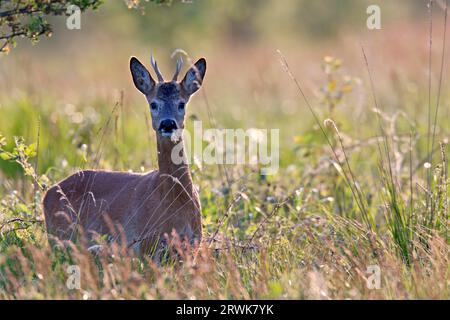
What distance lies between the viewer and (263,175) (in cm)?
836

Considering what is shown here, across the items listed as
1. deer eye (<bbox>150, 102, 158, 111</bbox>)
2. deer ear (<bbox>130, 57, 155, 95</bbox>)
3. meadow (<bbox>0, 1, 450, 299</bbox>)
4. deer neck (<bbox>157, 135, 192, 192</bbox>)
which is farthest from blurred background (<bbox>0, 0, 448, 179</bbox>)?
deer neck (<bbox>157, 135, 192, 192</bbox>)

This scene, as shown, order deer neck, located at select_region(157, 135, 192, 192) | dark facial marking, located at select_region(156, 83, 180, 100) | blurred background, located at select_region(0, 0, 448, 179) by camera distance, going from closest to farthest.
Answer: deer neck, located at select_region(157, 135, 192, 192) → dark facial marking, located at select_region(156, 83, 180, 100) → blurred background, located at select_region(0, 0, 448, 179)

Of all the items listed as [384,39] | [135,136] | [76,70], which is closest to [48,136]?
[135,136]

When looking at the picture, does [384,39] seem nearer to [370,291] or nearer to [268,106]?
[268,106]

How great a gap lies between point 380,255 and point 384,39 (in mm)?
12111

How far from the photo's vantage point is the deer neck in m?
6.68

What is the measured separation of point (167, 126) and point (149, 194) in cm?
56

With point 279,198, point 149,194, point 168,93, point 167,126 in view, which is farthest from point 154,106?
point 279,198

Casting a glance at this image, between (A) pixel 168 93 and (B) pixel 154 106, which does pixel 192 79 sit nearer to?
(A) pixel 168 93

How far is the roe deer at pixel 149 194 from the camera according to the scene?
6.53m

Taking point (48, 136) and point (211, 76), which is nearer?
point (48, 136)

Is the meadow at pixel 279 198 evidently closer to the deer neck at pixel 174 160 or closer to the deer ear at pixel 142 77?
the deer ear at pixel 142 77

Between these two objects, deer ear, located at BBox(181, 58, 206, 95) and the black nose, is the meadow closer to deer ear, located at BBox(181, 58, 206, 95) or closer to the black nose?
deer ear, located at BBox(181, 58, 206, 95)

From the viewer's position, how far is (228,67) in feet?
73.2
